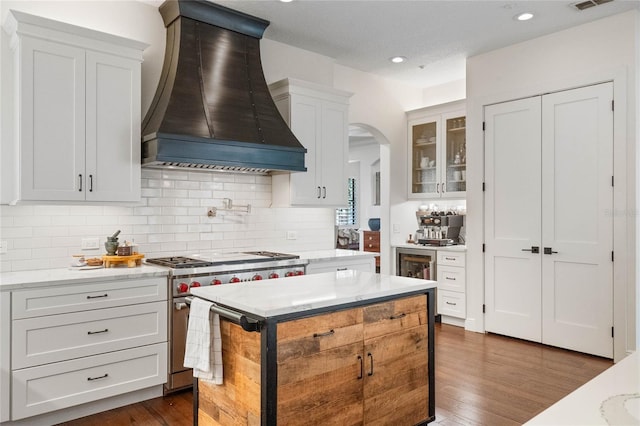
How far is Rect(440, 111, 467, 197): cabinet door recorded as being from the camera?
18.7 feet

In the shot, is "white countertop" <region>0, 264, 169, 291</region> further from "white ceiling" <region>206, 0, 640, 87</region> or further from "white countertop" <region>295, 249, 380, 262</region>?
"white ceiling" <region>206, 0, 640, 87</region>

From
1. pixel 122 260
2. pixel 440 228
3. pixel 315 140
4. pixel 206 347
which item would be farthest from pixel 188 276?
pixel 440 228

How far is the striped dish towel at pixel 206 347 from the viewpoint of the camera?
2.14m

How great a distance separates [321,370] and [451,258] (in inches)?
142

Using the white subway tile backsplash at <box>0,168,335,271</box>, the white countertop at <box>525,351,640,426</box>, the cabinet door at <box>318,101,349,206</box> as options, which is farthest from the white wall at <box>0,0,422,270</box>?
the white countertop at <box>525,351,640,426</box>

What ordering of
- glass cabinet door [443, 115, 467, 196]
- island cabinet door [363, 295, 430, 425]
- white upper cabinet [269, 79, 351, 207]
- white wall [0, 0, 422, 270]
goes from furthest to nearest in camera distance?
glass cabinet door [443, 115, 467, 196]
white upper cabinet [269, 79, 351, 207]
white wall [0, 0, 422, 270]
island cabinet door [363, 295, 430, 425]

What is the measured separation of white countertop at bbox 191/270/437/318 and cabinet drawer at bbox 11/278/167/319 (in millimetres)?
961

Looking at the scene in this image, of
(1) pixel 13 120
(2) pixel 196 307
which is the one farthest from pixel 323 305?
(1) pixel 13 120

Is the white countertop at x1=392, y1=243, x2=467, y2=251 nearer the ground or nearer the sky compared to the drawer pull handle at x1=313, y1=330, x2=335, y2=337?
nearer the sky

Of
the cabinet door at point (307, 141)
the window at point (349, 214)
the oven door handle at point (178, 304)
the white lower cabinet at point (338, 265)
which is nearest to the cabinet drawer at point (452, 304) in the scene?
the white lower cabinet at point (338, 265)

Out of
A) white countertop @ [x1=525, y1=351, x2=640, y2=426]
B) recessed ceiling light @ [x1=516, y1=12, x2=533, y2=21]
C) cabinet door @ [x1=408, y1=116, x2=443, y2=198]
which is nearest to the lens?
white countertop @ [x1=525, y1=351, x2=640, y2=426]

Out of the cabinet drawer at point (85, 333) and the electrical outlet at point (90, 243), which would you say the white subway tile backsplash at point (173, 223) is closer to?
the electrical outlet at point (90, 243)

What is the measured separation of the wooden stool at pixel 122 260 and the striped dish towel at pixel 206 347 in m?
1.45

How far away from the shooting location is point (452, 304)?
539 cm
